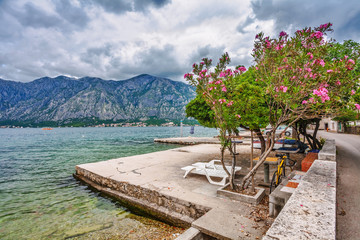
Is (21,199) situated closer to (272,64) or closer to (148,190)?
(148,190)

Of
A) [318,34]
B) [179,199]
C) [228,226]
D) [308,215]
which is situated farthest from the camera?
[179,199]

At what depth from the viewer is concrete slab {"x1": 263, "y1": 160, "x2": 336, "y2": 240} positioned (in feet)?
6.51

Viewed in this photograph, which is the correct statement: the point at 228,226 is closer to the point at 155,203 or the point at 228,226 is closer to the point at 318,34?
the point at 155,203

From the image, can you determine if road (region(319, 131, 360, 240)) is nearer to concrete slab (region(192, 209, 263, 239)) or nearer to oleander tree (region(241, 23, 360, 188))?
concrete slab (region(192, 209, 263, 239))

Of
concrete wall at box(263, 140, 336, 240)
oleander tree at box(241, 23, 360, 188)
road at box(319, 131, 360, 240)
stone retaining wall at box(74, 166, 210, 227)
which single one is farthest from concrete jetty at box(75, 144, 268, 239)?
oleander tree at box(241, 23, 360, 188)

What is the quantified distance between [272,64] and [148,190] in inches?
214

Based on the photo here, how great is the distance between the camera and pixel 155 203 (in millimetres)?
5988

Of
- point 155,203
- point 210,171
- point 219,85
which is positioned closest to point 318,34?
point 219,85

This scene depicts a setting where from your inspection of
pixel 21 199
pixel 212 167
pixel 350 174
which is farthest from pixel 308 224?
pixel 21 199

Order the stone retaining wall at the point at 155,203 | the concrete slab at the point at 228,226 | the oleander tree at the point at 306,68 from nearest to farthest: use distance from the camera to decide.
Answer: the concrete slab at the point at 228,226, the oleander tree at the point at 306,68, the stone retaining wall at the point at 155,203

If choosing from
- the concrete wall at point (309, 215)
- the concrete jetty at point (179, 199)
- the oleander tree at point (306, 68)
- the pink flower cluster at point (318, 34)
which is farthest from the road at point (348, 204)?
the pink flower cluster at point (318, 34)

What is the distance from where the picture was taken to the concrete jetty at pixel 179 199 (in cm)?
386

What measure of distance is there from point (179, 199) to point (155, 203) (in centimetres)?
108

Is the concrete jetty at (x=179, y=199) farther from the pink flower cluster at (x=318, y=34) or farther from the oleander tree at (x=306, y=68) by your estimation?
the pink flower cluster at (x=318, y=34)
